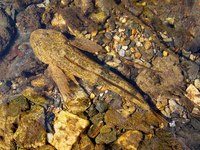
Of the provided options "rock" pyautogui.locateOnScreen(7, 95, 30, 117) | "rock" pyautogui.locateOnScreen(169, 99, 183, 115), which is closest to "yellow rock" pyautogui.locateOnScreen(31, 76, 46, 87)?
"rock" pyautogui.locateOnScreen(7, 95, 30, 117)

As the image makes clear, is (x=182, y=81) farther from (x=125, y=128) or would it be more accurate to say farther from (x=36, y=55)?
(x=36, y=55)

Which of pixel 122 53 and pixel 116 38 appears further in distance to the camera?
pixel 116 38

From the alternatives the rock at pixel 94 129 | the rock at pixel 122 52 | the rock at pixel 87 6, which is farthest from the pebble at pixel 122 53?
the rock at pixel 94 129

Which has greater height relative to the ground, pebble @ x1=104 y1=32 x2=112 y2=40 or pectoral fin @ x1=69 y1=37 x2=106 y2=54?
pebble @ x1=104 y1=32 x2=112 y2=40

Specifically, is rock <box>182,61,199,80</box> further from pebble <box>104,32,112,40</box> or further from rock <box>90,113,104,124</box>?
rock <box>90,113,104,124</box>

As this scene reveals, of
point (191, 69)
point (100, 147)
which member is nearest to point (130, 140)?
point (100, 147)

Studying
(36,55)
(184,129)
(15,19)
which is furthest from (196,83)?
(15,19)

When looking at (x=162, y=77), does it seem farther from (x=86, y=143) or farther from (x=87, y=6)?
(x=87, y=6)
